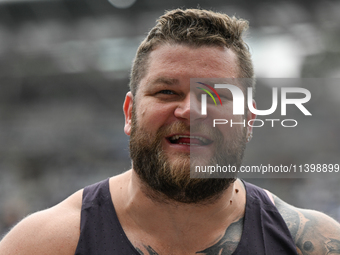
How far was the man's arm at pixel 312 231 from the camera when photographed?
6.21 ft

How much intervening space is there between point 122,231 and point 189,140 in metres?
0.66

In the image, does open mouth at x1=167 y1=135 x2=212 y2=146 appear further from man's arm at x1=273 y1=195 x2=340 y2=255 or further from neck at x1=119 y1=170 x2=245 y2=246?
man's arm at x1=273 y1=195 x2=340 y2=255

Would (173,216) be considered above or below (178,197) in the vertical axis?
below

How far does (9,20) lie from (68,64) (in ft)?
8.82

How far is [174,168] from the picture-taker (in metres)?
1.70

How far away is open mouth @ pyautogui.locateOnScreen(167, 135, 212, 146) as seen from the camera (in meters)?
1.76

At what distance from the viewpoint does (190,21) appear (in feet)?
6.65

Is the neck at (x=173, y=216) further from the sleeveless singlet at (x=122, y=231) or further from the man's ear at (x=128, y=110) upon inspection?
the man's ear at (x=128, y=110)

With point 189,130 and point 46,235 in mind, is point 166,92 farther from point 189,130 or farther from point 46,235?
point 46,235

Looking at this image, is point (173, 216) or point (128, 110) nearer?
point (173, 216)

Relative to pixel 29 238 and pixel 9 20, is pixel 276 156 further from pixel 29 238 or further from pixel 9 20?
→ pixel 9 20

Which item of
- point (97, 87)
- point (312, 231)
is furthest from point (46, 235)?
point (97, 87)

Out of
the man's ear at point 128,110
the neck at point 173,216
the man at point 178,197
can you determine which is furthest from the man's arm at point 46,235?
the man's ear at point 128,110

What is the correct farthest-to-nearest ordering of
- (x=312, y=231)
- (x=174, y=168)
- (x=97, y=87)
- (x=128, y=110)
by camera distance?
(x=97, y=87) → (x=128, y=110) → (x=312, y=231) → (x=174, y=168)
